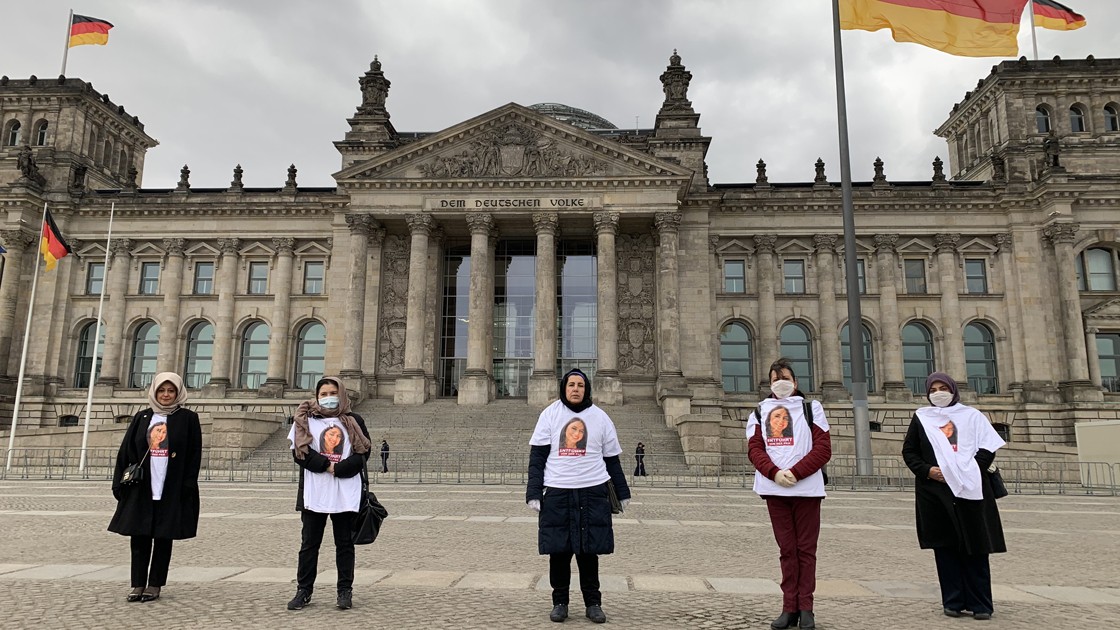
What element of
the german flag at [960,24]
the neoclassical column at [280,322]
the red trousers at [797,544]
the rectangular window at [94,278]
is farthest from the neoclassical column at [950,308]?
the rectangular window at [94,278]

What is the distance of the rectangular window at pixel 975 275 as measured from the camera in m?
47.2

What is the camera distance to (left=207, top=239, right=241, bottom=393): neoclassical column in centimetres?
4699

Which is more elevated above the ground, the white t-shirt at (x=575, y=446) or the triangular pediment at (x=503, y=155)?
the triangular pediment at (x=503, y=155)

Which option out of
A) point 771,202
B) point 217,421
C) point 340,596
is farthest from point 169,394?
point 771,202

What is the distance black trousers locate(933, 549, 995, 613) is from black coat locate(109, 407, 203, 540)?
7.38 metres

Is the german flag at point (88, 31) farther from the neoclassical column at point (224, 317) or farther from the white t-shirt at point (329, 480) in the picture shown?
the white t-shirt at point (329, 480)

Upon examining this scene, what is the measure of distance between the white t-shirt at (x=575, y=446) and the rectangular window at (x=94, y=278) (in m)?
51.5

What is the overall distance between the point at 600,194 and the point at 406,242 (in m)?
12.5

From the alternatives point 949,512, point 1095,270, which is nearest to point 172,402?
point 949,512

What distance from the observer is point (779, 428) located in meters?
7.33

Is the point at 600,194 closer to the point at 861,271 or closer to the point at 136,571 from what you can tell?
the point at 861,271

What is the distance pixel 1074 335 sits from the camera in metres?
43.8

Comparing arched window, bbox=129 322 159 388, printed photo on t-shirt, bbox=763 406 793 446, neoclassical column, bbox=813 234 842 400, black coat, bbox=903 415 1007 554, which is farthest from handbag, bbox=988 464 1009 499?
arched window, bbox=129 322 159 388

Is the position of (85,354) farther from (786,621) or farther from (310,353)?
(786,621)
